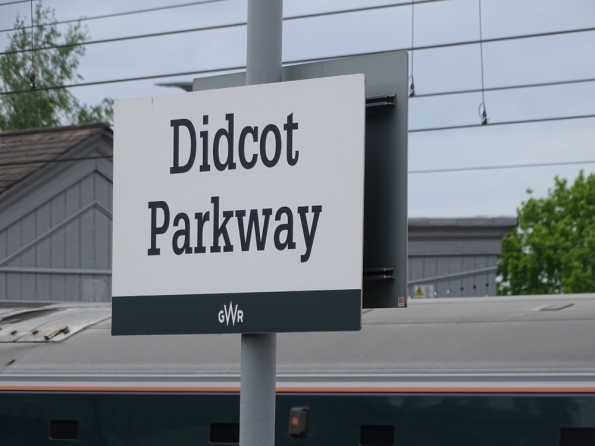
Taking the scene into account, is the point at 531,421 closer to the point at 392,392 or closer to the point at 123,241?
the point at 392,392

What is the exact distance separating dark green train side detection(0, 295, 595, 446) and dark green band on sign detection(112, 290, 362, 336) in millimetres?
3207

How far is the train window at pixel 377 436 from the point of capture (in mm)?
6367

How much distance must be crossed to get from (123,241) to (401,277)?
926 mm

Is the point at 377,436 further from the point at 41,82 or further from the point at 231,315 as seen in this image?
the point at 41,82

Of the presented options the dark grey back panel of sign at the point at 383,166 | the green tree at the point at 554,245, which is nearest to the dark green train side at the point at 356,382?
the dark grey back panel of sign at the point at 383,166

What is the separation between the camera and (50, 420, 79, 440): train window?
24.6 ft

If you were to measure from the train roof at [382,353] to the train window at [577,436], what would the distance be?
25 cm

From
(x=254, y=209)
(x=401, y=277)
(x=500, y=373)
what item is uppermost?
(x=254, y=209)

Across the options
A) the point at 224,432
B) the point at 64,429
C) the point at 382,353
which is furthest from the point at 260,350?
the point at 64,429

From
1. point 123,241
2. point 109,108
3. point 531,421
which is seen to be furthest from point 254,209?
point 109,108

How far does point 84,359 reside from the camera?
7.68 meters

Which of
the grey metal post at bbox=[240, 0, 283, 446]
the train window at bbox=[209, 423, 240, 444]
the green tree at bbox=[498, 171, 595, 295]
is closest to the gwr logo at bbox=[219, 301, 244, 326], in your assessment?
the grey metal post at bbox=[240, 0, 283, 446]

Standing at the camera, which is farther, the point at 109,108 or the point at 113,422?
the point at 109,108

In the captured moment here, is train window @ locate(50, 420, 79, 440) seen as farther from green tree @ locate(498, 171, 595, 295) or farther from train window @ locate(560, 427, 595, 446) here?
green tree @ locate(498, 171, 595, 295)
